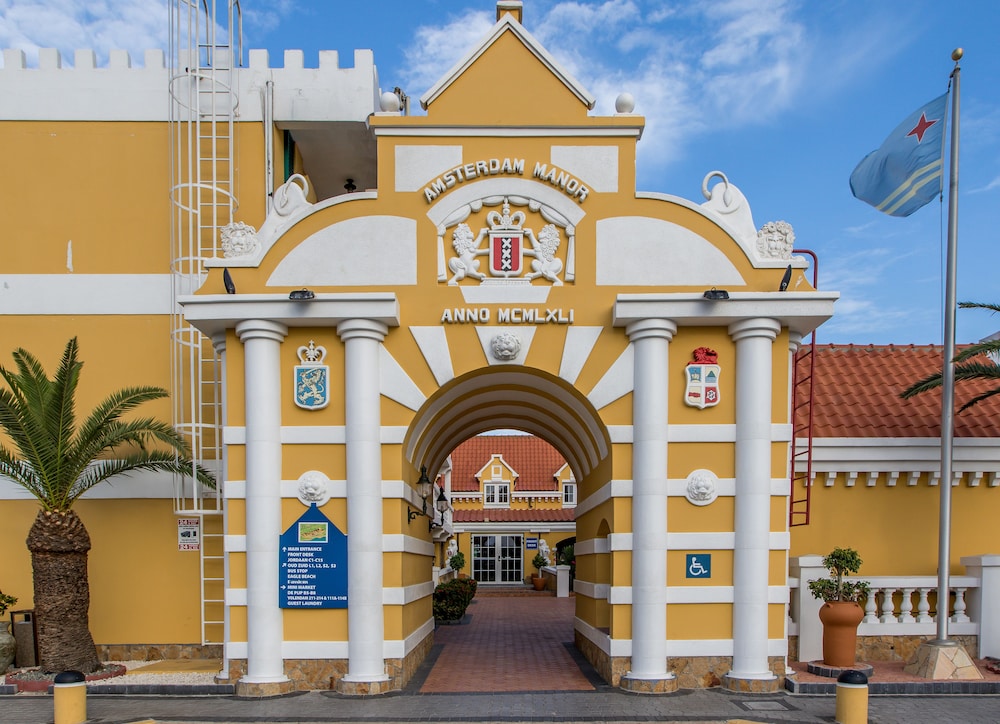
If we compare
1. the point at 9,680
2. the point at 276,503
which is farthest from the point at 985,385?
the point at 9,680

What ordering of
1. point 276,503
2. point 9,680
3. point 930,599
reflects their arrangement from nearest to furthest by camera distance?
point 276,503
point 9,680
point 930,599

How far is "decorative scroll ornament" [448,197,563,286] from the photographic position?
1214 cm

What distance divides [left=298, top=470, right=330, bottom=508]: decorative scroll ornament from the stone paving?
102 inches

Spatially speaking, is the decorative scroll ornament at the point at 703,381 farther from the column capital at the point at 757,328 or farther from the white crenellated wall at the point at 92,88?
the white crenellated wall at the point at 92,88

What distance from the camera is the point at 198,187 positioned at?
14.4 meters

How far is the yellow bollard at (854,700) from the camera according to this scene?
9594mm

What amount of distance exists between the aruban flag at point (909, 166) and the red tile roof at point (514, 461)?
87.0ft

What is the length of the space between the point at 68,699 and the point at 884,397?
44.7 feet

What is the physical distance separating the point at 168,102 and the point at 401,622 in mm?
10117

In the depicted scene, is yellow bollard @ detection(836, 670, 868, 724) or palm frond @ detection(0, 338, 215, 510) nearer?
yellow bollard @ detection(836, 670, 868, 724)

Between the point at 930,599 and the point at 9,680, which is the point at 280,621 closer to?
the point at 9,680

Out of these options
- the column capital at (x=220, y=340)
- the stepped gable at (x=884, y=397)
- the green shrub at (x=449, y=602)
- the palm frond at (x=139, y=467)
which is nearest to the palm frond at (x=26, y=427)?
the palm frond at (x=139, y=467)

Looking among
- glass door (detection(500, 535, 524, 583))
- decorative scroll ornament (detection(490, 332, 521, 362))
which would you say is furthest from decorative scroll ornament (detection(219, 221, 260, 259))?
glass door (detection(500, 535, 524, 583))

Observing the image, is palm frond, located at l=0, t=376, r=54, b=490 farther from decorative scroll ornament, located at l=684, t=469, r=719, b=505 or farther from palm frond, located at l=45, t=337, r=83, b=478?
decorative scroll ornament, located at l=684, t=469, r=719, b=505
